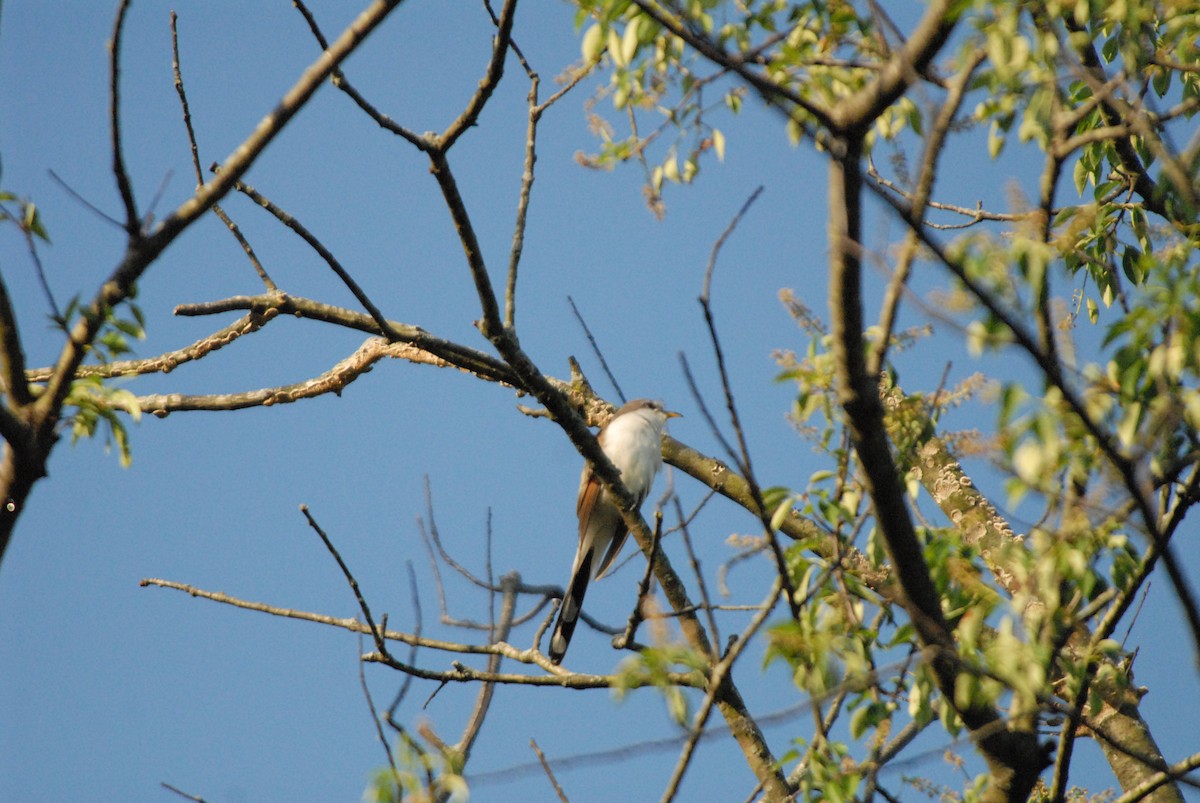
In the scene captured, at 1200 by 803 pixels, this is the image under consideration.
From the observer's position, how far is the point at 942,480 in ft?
18.9

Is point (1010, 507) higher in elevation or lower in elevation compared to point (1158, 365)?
lower

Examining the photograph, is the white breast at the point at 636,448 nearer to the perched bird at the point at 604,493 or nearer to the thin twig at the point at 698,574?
the perched bird at the point at 604,493

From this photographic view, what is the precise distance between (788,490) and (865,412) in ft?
0.93

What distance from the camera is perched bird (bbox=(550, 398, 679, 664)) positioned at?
6328 mm

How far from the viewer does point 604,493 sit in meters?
6.26

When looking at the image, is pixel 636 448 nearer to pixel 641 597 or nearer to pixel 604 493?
pixel 604 493

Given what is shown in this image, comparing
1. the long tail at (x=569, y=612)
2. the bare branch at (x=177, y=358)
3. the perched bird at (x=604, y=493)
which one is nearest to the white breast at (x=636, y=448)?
the perched bird at (x=604, y=493)

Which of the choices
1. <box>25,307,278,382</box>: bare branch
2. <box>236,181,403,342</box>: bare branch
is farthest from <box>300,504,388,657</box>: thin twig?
<box>25,307,278,382</box>: bare branch

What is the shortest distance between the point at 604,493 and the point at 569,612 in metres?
0.92

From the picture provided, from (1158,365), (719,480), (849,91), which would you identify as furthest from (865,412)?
(719,480)

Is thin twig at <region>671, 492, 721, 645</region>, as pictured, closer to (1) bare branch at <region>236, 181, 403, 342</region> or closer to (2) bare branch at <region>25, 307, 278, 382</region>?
(1) bare branch at <region>236, 181, 403, 342</region>

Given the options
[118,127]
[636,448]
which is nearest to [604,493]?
[636,448]

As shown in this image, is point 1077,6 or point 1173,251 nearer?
point 1077,6

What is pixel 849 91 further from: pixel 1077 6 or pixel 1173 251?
pixel 1173 251
